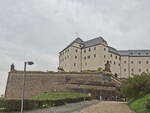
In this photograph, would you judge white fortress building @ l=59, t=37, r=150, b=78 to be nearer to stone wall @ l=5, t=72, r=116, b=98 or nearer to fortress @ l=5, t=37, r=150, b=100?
fortress @ l=5, t=37, r=150, b=100

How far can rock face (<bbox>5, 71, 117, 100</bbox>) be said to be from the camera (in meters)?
48.2

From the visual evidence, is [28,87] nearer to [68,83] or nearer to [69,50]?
[68,83]

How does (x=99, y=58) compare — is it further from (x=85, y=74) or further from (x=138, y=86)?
(x=138, y=86)

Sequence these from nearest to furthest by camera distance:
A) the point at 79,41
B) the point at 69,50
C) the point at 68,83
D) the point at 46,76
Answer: the point at 68,83
the point at 46,76
the point at 69,50
the point at 79,41

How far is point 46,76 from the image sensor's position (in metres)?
54.4

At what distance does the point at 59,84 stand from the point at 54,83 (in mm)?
1558

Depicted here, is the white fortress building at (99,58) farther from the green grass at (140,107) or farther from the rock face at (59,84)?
the green grass at (140,107)

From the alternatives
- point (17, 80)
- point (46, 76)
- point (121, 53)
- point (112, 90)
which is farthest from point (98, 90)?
point (121, 53)

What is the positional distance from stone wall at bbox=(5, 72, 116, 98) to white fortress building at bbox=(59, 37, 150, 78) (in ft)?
45.7

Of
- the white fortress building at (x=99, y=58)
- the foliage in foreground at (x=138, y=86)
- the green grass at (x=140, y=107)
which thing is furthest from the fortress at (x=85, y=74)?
the green grass at (x=140, y=107)

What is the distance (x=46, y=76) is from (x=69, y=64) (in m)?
18.0

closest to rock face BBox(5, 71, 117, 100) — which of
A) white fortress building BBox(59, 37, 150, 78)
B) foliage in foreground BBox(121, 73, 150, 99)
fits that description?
white fortress building BBox(59, 37, 150, 78)

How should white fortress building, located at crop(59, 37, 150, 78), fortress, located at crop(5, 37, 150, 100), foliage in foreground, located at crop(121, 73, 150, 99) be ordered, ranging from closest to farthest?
foliage in foreground, located at crop(121, 73, 150, 99) < fortress, located at crop(5, 37, 150, 100) < white fortress building, located at crop(59, 37, 150, 78)

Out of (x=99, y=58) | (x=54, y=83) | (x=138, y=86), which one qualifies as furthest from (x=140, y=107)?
(x=99, y=58)
